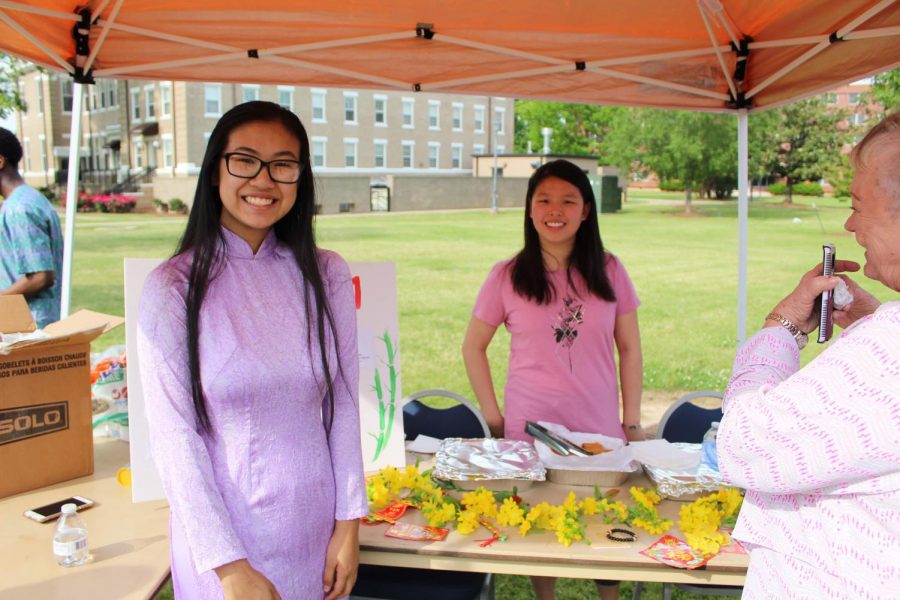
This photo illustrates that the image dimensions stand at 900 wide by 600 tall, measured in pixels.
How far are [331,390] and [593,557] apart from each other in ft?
2.66

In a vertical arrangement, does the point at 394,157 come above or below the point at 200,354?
above

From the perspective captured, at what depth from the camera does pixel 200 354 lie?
1613 millimetres

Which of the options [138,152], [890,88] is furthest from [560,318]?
[138,152]

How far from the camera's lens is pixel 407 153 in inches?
1703

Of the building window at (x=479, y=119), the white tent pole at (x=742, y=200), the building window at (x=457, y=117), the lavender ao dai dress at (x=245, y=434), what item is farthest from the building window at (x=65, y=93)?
the lavender ao dai dress at (x=245, y=434)

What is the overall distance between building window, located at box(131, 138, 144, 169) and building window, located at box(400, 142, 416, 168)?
1430 centimetres

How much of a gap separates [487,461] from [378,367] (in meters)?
0.53

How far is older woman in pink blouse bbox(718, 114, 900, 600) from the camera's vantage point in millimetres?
1026

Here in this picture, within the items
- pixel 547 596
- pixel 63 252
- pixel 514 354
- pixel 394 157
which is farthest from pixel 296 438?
pixel 394 157

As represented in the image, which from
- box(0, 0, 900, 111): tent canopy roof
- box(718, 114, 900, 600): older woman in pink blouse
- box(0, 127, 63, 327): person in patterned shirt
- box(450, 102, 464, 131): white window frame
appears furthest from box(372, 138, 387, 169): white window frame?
box(718, 114, 900, 600): older woman in pink blouse

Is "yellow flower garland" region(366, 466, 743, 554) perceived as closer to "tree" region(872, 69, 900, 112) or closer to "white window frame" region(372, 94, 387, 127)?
"tree" region(872, 69, 900, 112)

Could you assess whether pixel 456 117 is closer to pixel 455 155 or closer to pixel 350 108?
pixel 455 155

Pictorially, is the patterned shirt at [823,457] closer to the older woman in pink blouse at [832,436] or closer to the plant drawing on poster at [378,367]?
the older woman in pink blouse at [832,436]

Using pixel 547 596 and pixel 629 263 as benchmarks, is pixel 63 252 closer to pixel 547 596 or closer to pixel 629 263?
pixel 547 596
